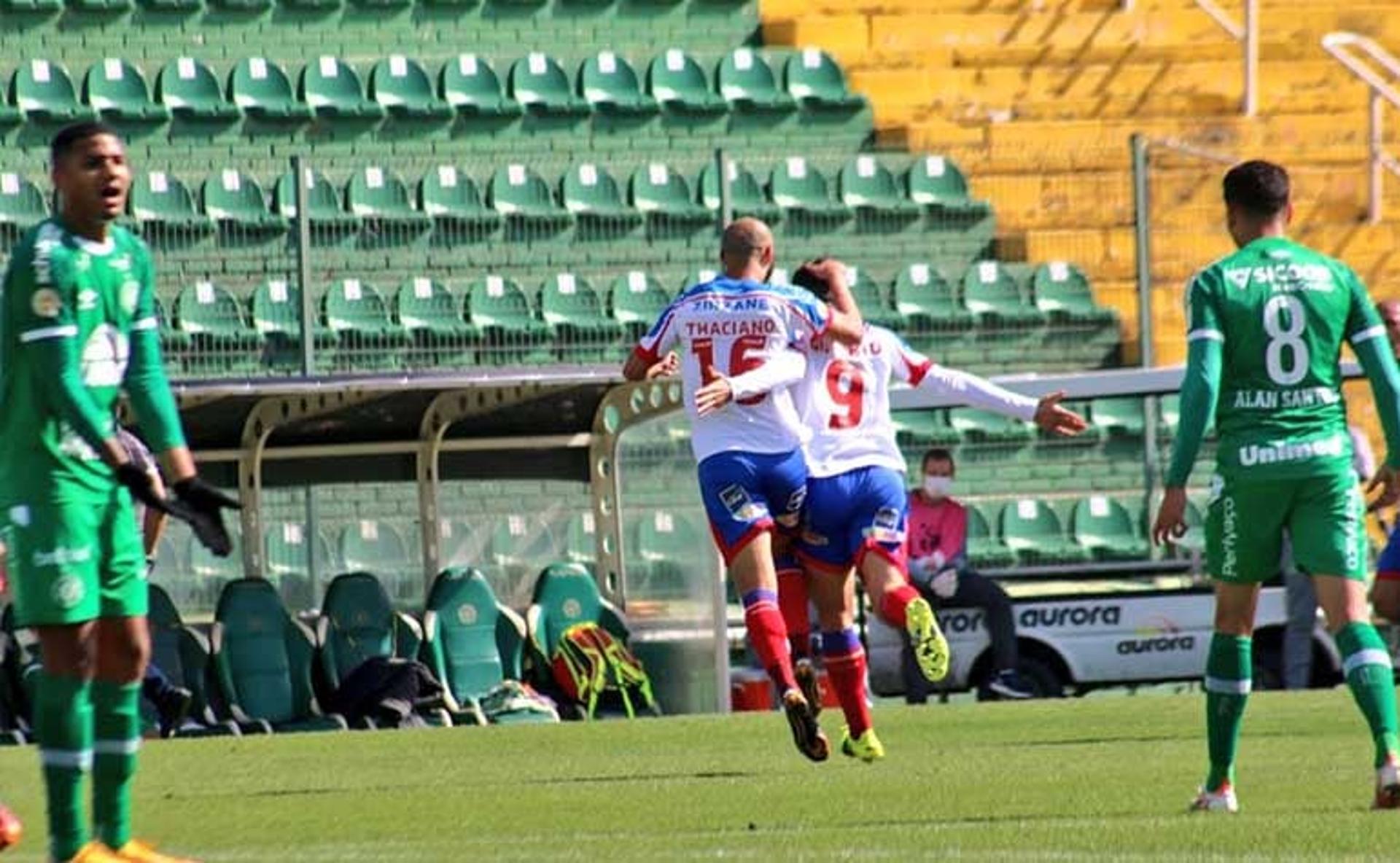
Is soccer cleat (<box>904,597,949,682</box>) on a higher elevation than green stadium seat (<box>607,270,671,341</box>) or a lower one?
lower

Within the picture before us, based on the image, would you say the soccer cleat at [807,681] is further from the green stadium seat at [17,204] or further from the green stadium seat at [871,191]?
the green stadium seat at [871,191]

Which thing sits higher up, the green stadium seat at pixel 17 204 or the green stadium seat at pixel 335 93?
the green stadium seat at pixel 335 93

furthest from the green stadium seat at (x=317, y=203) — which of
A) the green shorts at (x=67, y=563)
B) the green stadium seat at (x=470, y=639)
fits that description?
the green shorts at (x=67, y=563)

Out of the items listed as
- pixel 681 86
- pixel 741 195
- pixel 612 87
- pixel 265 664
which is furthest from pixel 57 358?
pixel 681 86

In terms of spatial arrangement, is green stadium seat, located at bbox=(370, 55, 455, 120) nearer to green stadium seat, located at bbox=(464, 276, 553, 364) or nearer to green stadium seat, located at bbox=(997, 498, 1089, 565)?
green stadium seat, located at bbox=(464, 276, 553, 364)

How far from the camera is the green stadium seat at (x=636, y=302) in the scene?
84.6 ft

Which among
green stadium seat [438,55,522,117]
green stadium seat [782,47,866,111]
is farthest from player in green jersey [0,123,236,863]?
green stadium seat [782,47,866,111]

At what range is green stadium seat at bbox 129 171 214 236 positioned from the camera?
84.1 ft

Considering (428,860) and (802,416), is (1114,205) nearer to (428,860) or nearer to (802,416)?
(802,416)

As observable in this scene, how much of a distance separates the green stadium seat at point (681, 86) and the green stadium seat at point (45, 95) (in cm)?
528

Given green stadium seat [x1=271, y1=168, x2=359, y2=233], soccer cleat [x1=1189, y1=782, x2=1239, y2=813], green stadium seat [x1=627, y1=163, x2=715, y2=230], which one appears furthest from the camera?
green stadium seat [x1=627, y1=163, x2=715, y2=230]

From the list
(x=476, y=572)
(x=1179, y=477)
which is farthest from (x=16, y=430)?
(x=476, y=572)

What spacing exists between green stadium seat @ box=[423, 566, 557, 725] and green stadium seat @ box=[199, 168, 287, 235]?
224 inches

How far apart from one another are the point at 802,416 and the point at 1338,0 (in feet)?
67.1
